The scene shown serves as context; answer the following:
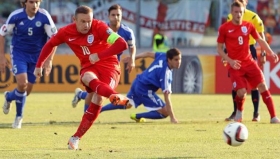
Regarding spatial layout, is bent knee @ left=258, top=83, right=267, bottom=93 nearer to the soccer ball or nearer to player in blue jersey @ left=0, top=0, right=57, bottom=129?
player in blue jersey @ left=0, top=0, right=57, bottom=129

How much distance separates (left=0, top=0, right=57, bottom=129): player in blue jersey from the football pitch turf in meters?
0.63

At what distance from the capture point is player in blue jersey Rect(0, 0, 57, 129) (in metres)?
13.6

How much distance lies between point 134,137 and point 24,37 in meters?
2.99

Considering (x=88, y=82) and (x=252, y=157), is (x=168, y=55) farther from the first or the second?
(x=252, y=157)

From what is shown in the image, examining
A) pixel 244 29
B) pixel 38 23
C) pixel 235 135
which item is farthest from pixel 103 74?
pixel 244 29

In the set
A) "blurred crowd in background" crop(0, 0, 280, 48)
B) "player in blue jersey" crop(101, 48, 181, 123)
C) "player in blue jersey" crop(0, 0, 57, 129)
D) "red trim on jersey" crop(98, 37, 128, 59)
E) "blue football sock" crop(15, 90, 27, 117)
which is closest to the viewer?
"red trim on jersey" crop(98, 37, 128, 59)

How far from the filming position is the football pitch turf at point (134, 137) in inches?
387

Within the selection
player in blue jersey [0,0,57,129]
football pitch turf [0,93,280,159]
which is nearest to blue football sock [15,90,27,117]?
player in blue jersey [0,0,57,129]

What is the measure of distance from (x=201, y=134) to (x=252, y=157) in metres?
2.97

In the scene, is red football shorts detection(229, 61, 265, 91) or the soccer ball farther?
red football shorts detection(229, 61, 265, 91)

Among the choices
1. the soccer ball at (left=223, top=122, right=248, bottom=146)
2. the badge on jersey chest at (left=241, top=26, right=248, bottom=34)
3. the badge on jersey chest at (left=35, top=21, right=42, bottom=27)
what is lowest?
the soccer ball at (left=223, top=122, right=248, bottom=146)

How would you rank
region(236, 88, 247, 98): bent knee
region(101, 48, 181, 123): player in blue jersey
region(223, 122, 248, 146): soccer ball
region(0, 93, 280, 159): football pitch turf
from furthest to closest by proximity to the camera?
region(101, 48, 181, 123): player in blue jersey → region(236, 88, 247, 98): bent knee → region(0, 93, 280, 159): football pitch turf → region(223, 122, 248, 146): soccer ball

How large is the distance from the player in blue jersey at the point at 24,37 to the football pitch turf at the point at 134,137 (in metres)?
0.63

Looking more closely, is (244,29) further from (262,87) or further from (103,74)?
(103,74)
